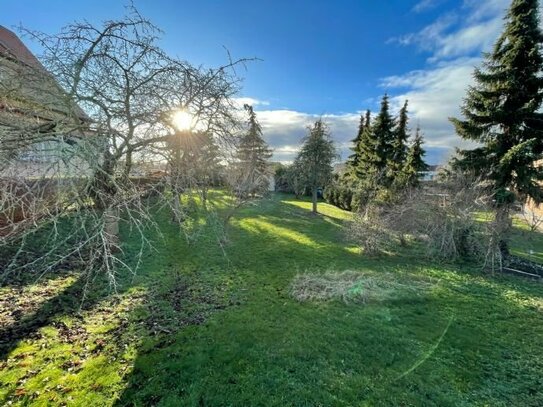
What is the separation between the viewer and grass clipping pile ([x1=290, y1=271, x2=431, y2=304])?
784 centimetres

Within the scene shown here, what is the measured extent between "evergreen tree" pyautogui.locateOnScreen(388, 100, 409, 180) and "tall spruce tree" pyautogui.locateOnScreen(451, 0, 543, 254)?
7.39m

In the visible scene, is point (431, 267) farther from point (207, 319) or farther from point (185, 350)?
point (185, 350)

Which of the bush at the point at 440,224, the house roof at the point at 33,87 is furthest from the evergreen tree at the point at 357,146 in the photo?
the house roof at the point at 33,87

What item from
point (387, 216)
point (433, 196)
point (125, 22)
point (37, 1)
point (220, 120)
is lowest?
point (387, 216)

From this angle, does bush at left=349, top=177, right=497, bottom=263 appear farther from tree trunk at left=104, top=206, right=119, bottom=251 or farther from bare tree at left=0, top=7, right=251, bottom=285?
tree trunk at left=104, top=206, right=119, bottom=251

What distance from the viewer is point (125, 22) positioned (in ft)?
17.1

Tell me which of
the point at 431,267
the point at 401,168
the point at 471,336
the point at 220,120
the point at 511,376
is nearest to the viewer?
the point at 511,376

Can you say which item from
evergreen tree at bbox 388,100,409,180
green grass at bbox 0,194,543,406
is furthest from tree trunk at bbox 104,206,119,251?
evergreen tree at bbox 388,100,409,180

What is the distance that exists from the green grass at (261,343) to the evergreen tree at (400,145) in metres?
12.7

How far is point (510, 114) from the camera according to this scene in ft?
41.3

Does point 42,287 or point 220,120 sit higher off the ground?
point 220,120

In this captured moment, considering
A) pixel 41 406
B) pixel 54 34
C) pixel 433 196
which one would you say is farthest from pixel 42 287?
pixel 433 196

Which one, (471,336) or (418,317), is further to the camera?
(418,317)

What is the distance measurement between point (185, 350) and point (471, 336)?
582 cm
